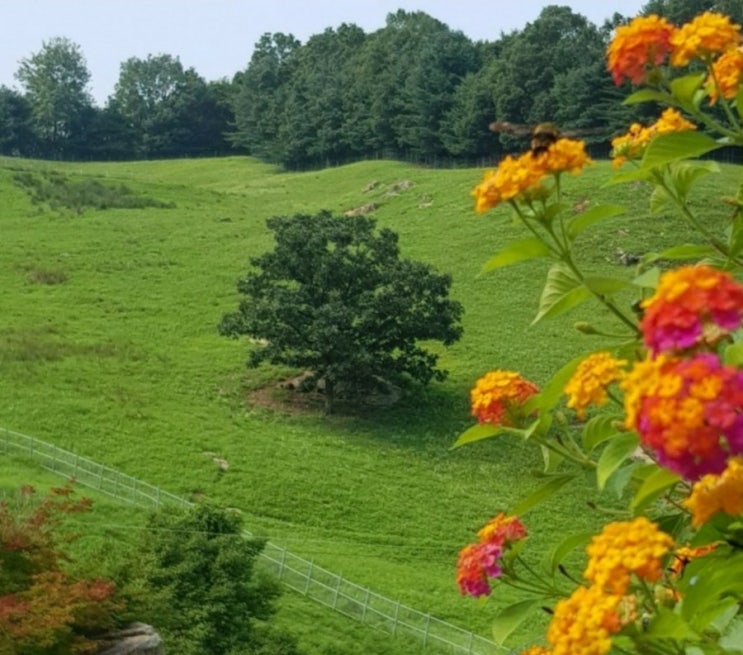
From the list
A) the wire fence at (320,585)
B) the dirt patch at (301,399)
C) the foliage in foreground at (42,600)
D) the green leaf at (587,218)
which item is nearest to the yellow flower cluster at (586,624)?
the green leaf at (587,218)

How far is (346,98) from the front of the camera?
69.5 m

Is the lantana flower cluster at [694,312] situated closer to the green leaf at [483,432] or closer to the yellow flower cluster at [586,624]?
the yellow flower cluster at [586,624]

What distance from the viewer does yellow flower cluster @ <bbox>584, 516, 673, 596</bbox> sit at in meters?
1.55

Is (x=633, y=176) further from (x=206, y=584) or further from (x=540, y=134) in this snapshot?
(x=206, y=584)

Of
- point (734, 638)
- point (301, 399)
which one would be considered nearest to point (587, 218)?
point (734, 638)

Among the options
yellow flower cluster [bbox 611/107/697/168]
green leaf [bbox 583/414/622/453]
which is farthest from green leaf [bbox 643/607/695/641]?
yellow flower cluster [bbox 611/107/697/168]

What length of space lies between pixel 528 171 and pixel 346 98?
6912 cm

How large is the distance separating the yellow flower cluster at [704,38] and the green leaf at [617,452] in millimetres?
698

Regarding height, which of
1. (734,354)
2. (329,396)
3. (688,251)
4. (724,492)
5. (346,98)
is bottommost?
(329,396)

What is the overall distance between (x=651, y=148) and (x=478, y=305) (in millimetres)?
32286

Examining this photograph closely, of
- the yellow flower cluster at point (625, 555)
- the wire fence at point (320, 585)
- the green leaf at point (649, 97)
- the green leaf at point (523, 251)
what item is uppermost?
the green leaf at point (649, 97)

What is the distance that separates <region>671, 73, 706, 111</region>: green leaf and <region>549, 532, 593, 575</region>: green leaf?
2.92 feet

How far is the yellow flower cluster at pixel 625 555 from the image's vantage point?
1546 millimetres

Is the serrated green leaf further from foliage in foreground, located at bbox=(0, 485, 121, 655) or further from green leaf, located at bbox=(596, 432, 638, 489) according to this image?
foliage in foreground, located at bbox=(0, 485, 121, 655)
